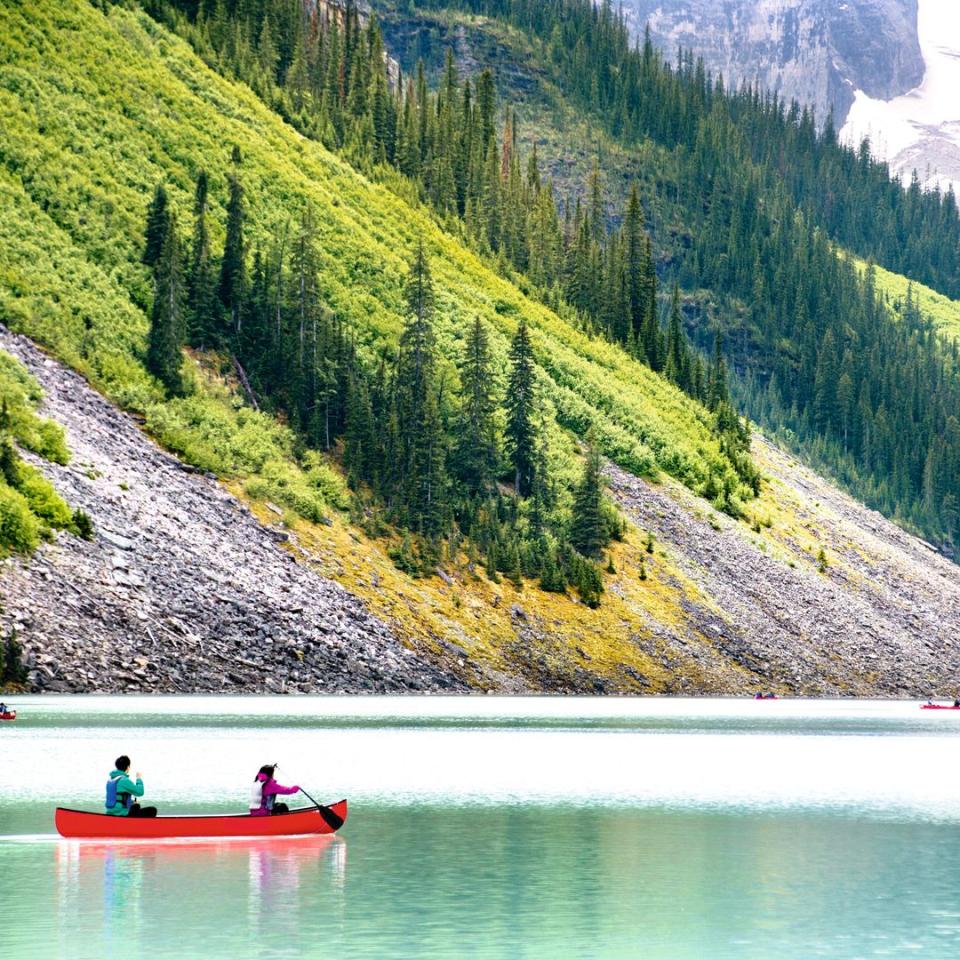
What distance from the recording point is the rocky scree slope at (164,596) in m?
77.4

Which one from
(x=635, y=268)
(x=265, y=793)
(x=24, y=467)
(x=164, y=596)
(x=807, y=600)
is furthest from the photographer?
(x=635, y=268)

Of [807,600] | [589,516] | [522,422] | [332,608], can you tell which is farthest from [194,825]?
[522,422]

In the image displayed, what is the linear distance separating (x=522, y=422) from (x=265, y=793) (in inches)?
3571

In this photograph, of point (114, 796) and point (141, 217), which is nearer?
point (114, 796)

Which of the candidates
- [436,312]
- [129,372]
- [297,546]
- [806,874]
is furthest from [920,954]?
[436,312]

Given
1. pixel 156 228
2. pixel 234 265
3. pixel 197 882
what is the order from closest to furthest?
pixel 197 882 → pixel 156 228 → pixel 234 265

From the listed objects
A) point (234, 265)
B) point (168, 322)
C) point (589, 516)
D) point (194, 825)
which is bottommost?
point (194, 825)

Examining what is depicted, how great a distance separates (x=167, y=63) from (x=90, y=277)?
152ft

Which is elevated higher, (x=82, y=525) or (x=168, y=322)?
(x=168, y=322)

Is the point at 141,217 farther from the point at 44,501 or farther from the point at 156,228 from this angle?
the point at 44,501

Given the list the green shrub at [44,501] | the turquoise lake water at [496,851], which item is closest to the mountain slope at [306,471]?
the green shrub at [44,501]

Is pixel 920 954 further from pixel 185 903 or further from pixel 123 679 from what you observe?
pixel 123 679

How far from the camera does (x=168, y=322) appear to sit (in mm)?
111062

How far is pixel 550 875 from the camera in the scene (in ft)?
110
